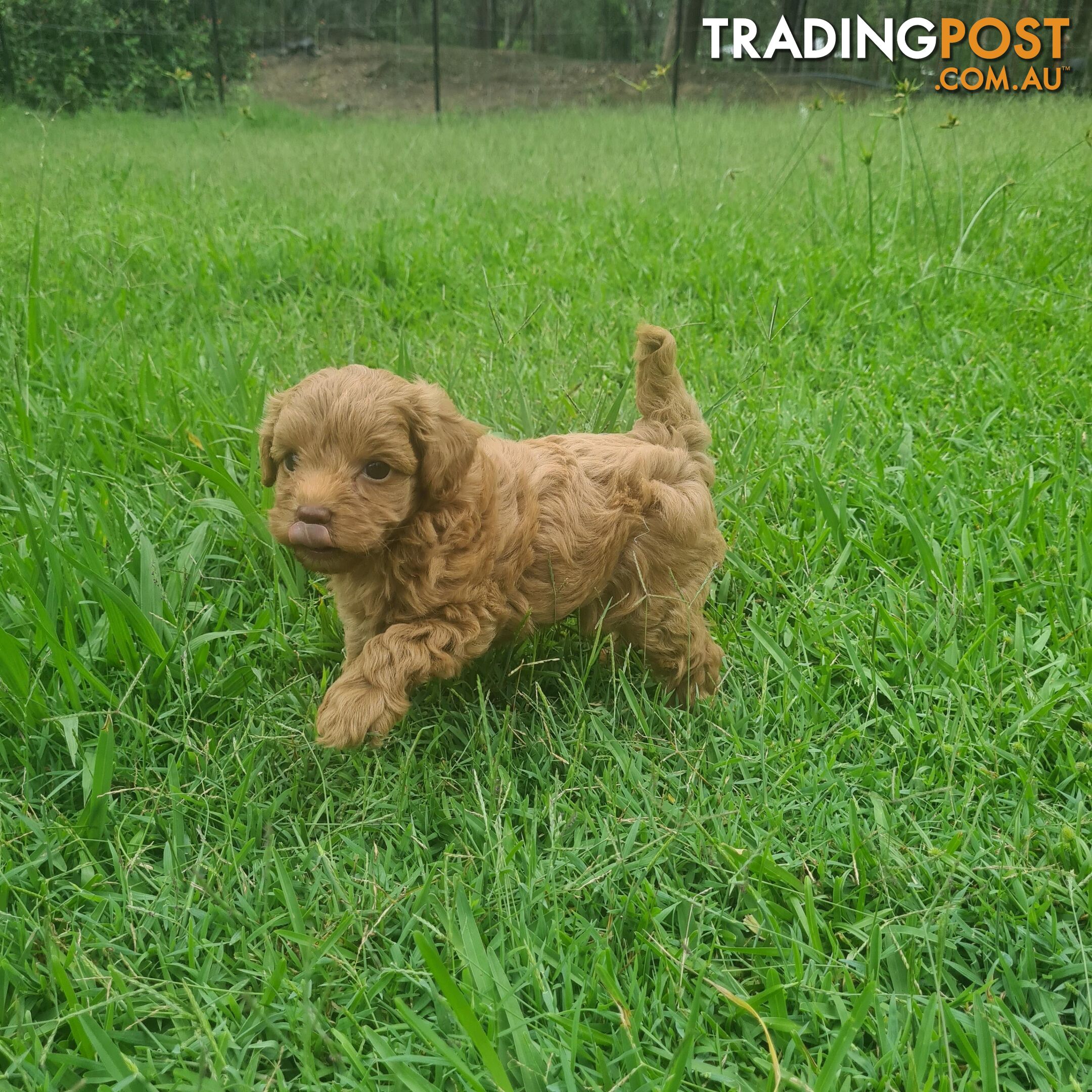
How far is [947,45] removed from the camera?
6.59m

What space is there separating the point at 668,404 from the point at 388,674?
42.7 inches

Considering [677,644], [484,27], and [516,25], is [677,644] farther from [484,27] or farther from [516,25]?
[516,25]

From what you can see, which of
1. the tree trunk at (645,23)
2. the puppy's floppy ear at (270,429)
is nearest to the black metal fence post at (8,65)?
the tree trunk at (645,23)

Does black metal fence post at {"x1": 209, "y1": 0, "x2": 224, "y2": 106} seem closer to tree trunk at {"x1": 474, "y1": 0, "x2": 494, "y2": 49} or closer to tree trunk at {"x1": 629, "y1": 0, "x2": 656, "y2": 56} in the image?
tree trunk at {"x1": 474, "y1": 0, "x2": 494, "y2": 49}

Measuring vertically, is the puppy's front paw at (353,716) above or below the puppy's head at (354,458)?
below

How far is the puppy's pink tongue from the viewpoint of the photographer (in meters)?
1.66

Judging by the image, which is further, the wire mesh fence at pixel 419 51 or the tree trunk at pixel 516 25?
the tree trunk at pixel 516 25

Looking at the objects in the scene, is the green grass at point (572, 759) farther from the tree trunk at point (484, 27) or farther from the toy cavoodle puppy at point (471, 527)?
the tree trunk at point (484, 27)

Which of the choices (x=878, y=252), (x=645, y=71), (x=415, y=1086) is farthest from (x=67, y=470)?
(x=645, y=71)

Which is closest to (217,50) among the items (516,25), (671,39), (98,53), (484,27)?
(98,53)

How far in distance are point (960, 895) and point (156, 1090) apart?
4.89 ft

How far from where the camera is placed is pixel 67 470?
2.72m

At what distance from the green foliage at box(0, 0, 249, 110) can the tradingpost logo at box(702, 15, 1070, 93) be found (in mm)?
8845

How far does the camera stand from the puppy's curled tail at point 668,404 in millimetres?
2379
